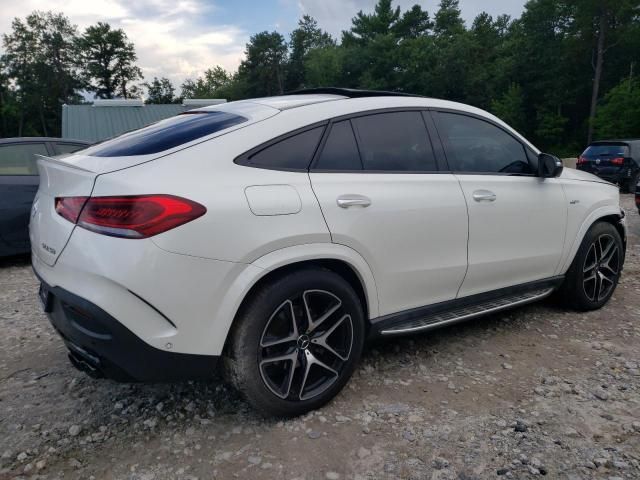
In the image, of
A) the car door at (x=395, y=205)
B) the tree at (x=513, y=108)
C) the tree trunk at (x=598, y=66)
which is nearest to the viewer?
the car door at (x=395, y=205)

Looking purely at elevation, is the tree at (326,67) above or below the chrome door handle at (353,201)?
above

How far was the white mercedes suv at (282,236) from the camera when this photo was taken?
2080 millimetres

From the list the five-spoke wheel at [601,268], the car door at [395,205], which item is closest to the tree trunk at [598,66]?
the five-spoke wheel at [601,268]

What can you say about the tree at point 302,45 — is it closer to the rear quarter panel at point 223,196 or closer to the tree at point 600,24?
the tree at point 600,24

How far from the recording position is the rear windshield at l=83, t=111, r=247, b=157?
7.79 feet

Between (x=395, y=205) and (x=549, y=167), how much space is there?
1526 mm

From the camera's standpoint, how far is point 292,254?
2.34 meters

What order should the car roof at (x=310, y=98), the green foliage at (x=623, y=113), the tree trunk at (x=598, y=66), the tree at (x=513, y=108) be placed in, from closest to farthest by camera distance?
1. the car roof at (x=310, y=98)
2. the green foliage at (x=623, y=113)
3. the tree trunk at (x=598, y=66)
4. the tree at (x=513, y=108)

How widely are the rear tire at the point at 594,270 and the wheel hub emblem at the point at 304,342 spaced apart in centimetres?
249

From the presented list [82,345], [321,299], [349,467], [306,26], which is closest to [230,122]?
[321,299]

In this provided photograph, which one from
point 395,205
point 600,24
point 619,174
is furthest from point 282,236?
point 600,24

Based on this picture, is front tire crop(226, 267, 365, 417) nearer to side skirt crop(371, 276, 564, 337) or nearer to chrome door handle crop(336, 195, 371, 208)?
side skirt crop(371, 276, 564, 337)

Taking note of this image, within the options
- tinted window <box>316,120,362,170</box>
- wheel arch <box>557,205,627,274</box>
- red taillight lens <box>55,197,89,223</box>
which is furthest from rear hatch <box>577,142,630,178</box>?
red taillight lens <box>55,197,89,223</box>

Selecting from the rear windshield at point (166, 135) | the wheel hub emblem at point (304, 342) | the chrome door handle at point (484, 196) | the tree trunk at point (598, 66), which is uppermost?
the tree trunk at point (598, 66)
